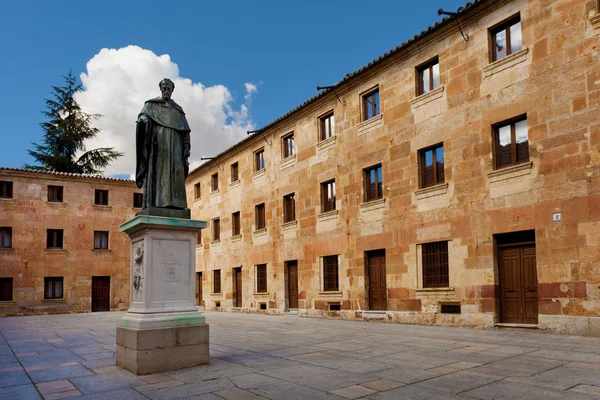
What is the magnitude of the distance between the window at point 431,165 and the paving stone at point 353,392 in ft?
33.6

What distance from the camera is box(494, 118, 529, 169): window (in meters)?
13.1

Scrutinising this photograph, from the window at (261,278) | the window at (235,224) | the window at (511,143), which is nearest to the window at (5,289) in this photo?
Result: the window at (235,224)

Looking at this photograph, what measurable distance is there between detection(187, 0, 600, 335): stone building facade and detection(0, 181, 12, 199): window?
709 inches

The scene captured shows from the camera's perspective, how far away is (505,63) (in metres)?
13.5

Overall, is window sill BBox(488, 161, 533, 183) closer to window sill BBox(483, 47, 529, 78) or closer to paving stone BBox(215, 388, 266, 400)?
window sill BBox(483, 47, 529, 78)

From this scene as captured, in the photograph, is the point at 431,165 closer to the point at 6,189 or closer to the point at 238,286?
the point at 238,286

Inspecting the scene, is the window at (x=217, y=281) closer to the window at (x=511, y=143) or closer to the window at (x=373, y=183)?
the window at (x=373, y=183)

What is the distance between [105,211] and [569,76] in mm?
28961

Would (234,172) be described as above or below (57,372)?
above

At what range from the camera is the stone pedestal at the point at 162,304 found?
7484 millimetres

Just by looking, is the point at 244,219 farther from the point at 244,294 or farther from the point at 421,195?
the point at 421,195

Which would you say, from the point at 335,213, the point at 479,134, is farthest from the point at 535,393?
the point at 335,213

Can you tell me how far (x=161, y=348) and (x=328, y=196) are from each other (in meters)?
13.4

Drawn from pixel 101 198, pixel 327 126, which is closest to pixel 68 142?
pixel 101 198
